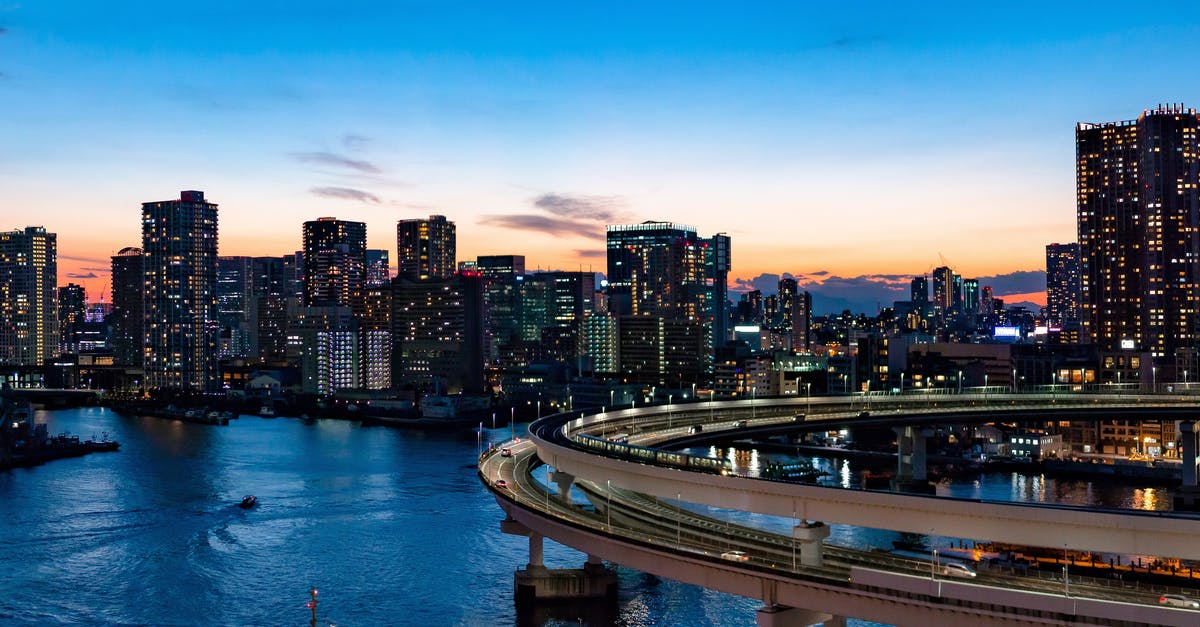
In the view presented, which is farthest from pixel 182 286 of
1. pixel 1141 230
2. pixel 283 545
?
pixel 283 545

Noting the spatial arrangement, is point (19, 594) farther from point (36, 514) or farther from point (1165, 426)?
point (1165, 426)

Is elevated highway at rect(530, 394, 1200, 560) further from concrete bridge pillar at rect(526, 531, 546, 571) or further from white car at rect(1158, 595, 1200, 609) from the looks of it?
concrete bridge pillar at rect(526, 531, 546, 571)

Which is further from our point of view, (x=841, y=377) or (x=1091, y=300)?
(x=1091, y=300)

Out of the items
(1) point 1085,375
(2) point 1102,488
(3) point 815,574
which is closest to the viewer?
(3) point 815,574

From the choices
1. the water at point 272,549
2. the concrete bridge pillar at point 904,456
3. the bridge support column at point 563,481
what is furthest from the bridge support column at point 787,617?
the concrete bridge pillar at point 904,456

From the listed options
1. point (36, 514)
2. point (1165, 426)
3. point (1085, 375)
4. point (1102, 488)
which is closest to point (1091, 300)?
point (1085, 375)

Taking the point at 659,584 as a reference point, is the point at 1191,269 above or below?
above
